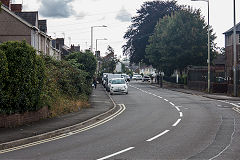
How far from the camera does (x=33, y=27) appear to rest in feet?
125

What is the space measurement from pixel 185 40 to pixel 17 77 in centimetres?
3902

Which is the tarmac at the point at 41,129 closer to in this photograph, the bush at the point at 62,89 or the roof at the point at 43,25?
the bush at the point at 62,89

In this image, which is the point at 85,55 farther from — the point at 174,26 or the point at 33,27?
the point at 174,26

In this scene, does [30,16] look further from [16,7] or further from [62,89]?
[62,89]

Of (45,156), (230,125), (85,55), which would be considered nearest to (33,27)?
(85,55)

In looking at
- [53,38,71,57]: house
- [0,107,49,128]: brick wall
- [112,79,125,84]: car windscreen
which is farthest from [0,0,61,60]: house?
[53,38,71,57]: house

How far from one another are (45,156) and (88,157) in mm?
1080

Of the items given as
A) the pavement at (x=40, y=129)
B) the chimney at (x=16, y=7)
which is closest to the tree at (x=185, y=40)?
the chimney at (x=16, y=7)

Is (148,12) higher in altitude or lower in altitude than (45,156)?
higher

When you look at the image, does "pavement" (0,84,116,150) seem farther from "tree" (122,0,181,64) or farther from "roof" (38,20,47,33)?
"tree" (122,0,181,64)

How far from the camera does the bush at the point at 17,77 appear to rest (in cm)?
1404

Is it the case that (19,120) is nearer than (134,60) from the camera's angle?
Yes

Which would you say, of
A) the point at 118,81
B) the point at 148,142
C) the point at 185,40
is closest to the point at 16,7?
the point at 118,81

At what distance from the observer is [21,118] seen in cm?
1538
